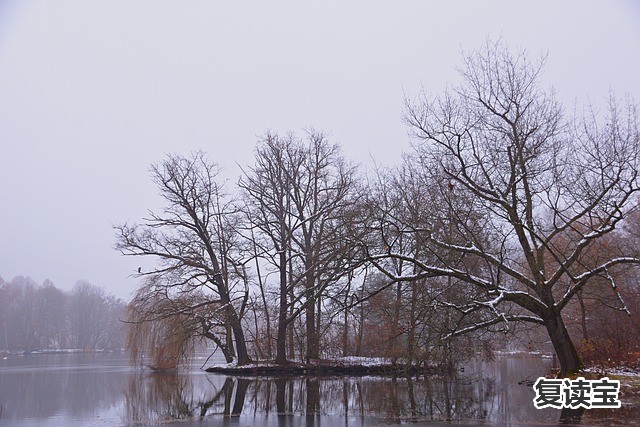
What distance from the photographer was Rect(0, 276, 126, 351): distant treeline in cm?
8644

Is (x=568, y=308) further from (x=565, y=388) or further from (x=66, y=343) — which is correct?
(x=66, y=343)

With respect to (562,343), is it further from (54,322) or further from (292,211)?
(54,322)

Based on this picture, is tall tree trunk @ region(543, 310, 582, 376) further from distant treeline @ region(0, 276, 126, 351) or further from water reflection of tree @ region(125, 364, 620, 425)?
distant treeline @ region(0, 276, 126, 351)

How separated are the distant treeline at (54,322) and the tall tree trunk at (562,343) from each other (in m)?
80.4

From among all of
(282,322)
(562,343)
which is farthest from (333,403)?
(282,322)

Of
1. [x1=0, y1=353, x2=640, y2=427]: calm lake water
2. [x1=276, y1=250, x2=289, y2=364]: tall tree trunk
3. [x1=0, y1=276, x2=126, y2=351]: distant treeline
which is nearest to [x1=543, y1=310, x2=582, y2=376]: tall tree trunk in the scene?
[x1=0, y1=353, x2=640, y2=427]: calm lake water

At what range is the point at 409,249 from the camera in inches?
949

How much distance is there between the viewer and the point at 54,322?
302 ft

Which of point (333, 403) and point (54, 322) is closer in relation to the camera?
point (333, 403)

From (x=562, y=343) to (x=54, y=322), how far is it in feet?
302

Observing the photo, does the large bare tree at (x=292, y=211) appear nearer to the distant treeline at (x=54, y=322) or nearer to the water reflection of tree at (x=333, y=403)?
the water reflection of tree at (x=333, y=403)

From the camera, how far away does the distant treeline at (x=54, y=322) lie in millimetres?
86438

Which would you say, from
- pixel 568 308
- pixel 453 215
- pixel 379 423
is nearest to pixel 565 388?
pixel 379 423

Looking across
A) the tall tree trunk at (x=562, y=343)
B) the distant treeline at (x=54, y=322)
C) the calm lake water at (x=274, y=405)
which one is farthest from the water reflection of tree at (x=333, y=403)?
the distant treeline at (x=54, y=322)
